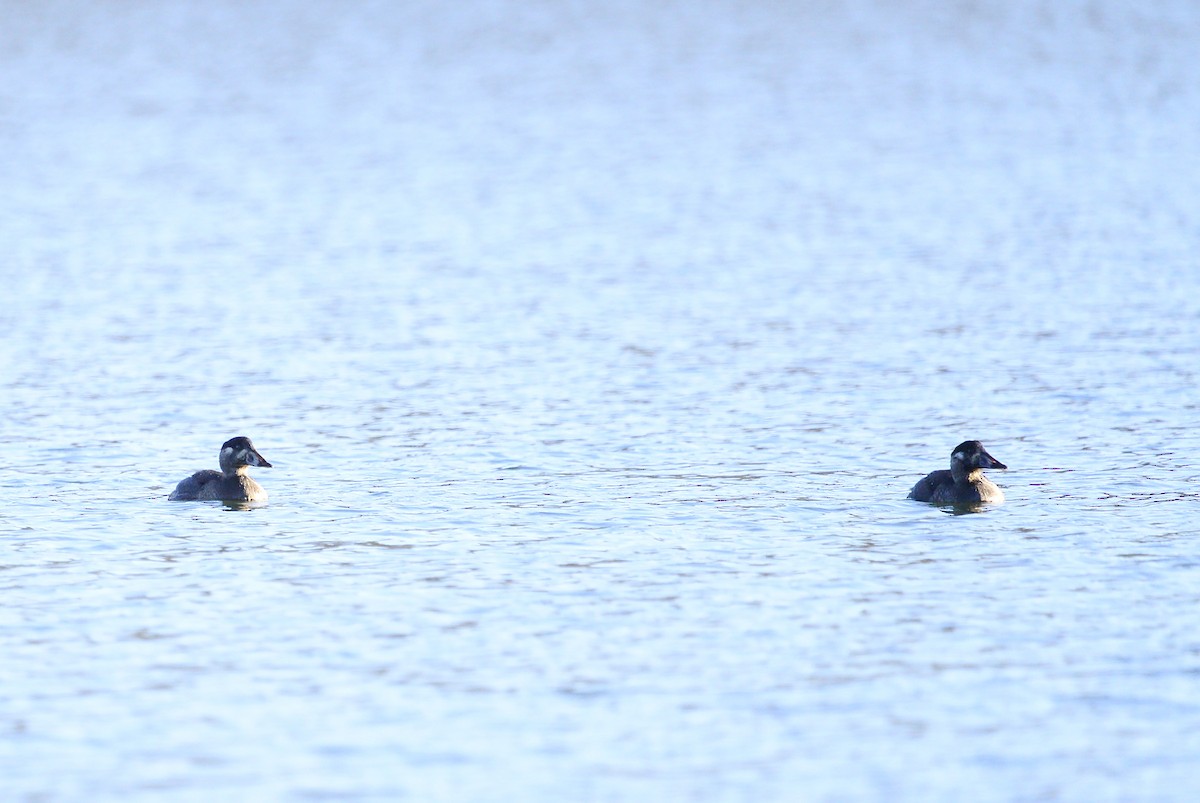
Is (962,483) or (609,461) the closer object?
(962,483)

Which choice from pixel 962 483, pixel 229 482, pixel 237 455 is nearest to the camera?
pixel 962 483

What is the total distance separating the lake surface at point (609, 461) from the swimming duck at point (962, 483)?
188mm

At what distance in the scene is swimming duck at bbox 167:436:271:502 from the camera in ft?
60.5

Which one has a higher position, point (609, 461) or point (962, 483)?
point (609, 461)

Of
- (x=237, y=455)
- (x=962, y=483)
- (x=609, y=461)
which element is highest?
(x=237, y=455)

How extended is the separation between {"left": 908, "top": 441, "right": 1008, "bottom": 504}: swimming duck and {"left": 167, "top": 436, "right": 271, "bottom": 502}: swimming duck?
6592mm

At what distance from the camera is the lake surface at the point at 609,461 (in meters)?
11.8

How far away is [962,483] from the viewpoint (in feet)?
57.8

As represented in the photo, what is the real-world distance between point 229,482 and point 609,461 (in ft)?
13.4

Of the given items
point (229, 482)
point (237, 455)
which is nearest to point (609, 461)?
point (237, 455)

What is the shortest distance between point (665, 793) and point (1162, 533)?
23.9 ft

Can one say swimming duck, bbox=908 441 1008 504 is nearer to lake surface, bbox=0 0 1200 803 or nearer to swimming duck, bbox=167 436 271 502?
lake surface, bbox=0 0 1200 803

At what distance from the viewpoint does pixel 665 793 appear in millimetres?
10906

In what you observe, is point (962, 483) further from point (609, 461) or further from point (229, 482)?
point (229, 482)
